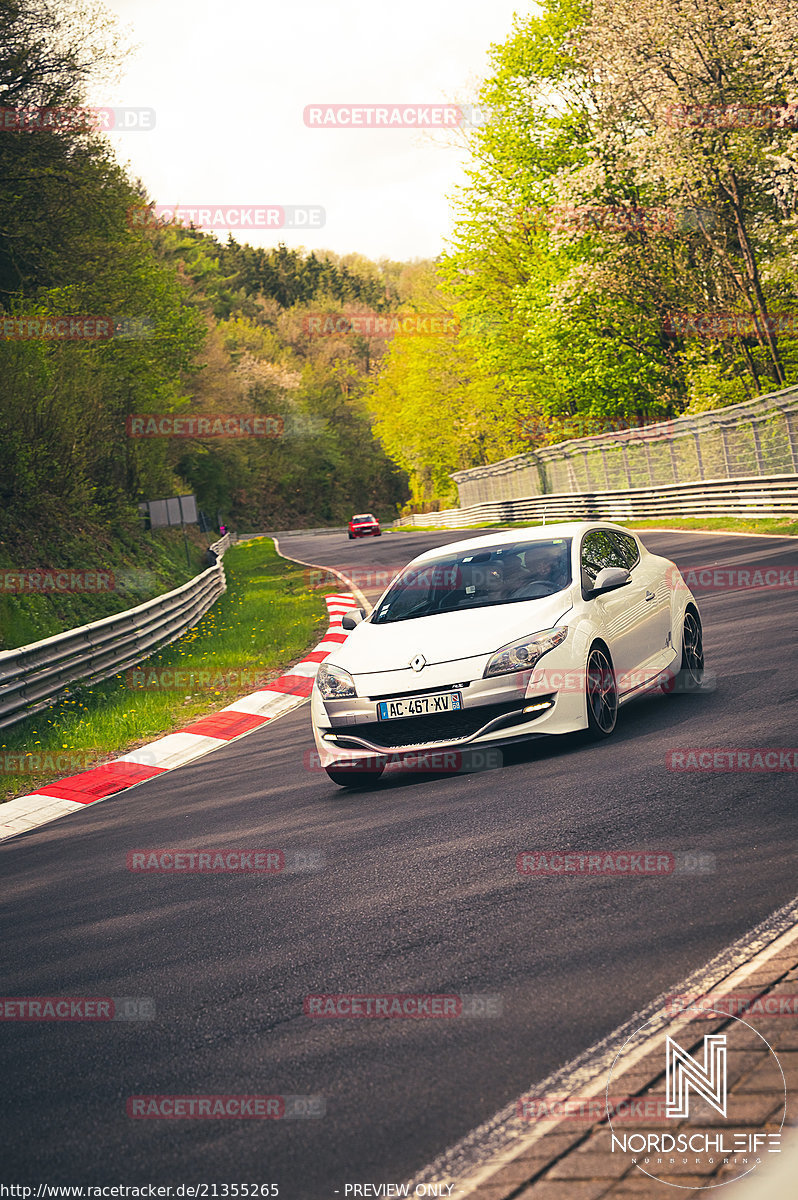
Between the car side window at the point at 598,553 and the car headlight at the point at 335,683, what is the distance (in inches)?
74.7

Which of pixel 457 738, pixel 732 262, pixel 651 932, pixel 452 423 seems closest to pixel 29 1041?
pixel 651 932

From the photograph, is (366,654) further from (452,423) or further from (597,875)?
(452,423)

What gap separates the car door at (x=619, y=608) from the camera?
7848 mm

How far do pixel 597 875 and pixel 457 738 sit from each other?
2.34m

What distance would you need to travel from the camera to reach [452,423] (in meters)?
65.6

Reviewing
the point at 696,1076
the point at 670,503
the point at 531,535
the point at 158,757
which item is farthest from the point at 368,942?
the point at 670,503

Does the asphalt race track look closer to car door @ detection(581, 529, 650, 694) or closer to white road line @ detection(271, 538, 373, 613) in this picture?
car door @ detection(581, 529, 650, 694)

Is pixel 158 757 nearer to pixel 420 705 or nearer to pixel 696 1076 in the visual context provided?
pixel 420 705

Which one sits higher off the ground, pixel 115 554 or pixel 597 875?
pixel 115 554

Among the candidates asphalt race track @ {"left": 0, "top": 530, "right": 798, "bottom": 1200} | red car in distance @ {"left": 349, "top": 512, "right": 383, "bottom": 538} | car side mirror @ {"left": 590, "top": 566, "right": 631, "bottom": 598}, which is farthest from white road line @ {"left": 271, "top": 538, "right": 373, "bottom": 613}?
red car in distance @ {"left": 349, "top": 512, "right": 383, "bottom": 538}

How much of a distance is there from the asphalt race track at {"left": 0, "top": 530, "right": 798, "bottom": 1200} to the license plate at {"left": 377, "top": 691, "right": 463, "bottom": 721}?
503 mm

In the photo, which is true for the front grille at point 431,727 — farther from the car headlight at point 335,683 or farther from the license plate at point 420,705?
the car headlight at point 335,683

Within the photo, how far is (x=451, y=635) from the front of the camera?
755 centimetres

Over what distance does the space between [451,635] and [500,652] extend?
18.4 inches
